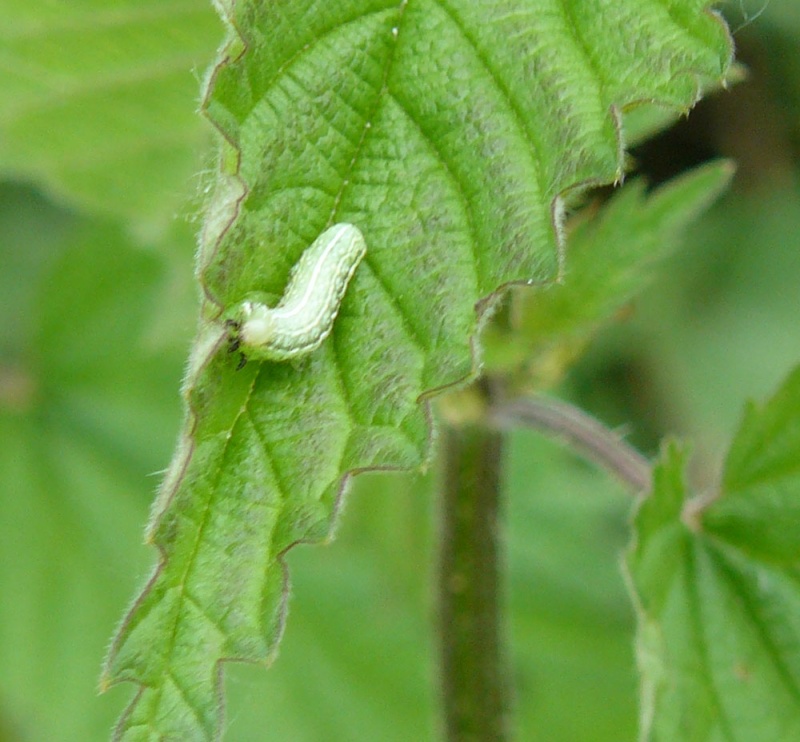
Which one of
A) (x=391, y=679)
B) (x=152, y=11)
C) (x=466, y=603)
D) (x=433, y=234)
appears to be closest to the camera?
(x=433, y=234)

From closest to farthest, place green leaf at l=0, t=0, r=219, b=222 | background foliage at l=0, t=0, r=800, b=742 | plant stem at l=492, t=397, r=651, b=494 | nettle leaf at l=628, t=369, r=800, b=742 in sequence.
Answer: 1. nettle leaf at l=628, t=369, r=800, b=742
2. plant stem at l=492, t=397, r=651, b=494
3. green leaf at l=0, t=0, r=219, b=222
4. background foliage at l=0, t=0, r=800, b=742

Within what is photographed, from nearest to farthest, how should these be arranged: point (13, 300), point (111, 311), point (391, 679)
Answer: point (391, 679), point (111, 311), point (13, 300)

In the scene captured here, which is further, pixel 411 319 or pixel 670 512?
pixel 670 512

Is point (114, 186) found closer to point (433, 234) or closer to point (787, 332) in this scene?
point (433, 234)

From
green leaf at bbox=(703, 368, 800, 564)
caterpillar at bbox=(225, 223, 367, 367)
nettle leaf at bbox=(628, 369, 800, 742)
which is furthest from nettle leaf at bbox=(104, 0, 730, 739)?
green leaf at bbox=(703, 368, 800, 564)

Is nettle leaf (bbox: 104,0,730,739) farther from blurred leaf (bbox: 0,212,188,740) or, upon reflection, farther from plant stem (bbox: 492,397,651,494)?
blurred leaf (bbox: 0,212,188,740)

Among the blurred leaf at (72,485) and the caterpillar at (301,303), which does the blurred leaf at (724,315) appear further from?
the caterpillar at (301,303)

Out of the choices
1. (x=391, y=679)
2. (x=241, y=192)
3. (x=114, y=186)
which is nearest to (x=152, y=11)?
(x=114, y=186)

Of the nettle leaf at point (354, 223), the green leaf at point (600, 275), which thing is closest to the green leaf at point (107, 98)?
the green leaf at point (600, 275)
